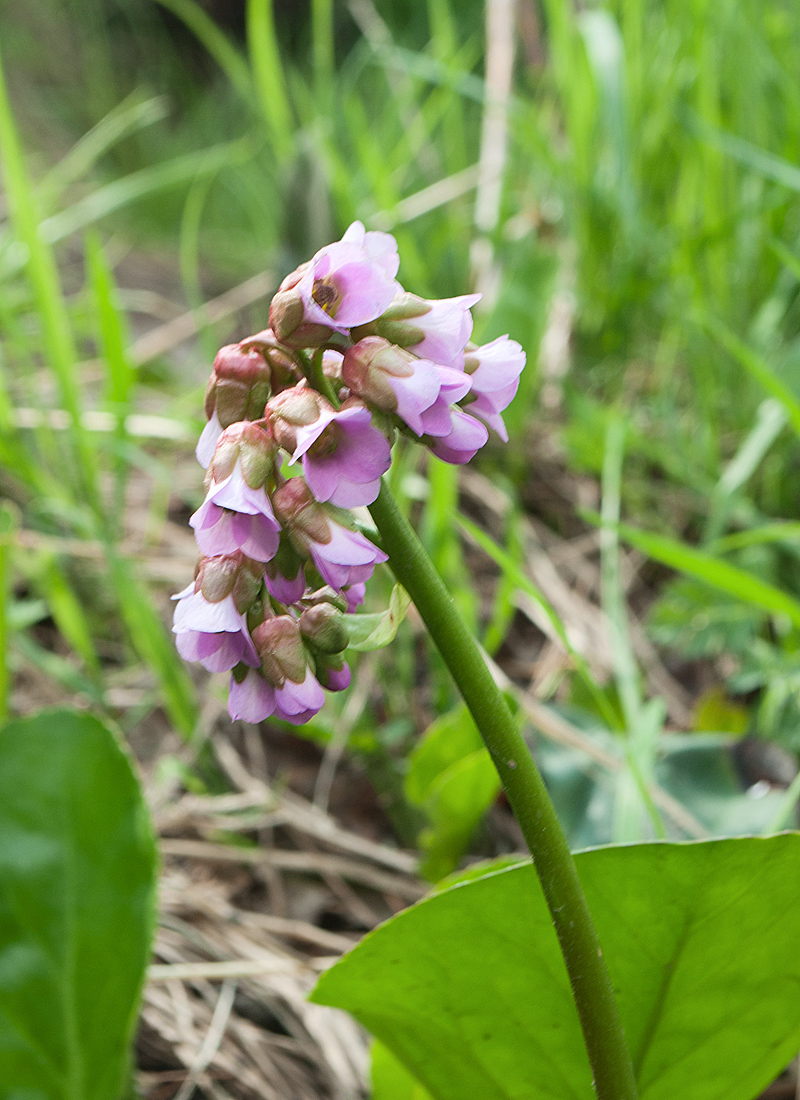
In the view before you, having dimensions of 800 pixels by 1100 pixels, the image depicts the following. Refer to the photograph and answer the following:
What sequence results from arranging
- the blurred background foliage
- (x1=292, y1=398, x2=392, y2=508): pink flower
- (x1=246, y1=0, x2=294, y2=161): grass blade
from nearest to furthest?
(x1=292, y1=398, x2=392, y2=508): pink flower < the blurred background foliage < (x1=246, y1=0, x2=294, y2=161): grass blade

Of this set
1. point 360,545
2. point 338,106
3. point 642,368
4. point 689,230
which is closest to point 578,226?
point 689,230

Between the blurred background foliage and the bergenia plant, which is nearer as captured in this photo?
the bergenia plant

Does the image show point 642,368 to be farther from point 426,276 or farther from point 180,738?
point 180,738

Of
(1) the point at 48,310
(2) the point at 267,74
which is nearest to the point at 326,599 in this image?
(1) the point at 48,310

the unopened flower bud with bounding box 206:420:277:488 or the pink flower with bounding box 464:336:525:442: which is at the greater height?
the pink flower with bounding box 464:336:525:442

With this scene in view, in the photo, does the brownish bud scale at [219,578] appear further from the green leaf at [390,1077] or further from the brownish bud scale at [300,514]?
the green leaf at [390,1077]

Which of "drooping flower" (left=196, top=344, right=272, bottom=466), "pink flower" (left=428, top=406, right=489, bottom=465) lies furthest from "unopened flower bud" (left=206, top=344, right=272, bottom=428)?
"pink flower" (left=428, top=406, right=489, bottom=465)

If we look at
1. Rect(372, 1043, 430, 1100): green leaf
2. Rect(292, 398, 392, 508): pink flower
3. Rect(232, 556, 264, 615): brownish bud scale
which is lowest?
Rect(372, 1043, 430, 1100): green leaf

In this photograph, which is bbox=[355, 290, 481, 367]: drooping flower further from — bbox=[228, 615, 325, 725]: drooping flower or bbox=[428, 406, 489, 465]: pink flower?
bbox=[228, 615, 325, 725]: drooping flower

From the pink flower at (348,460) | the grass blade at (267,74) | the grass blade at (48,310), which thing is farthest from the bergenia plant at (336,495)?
the grass blade at (267,74)
